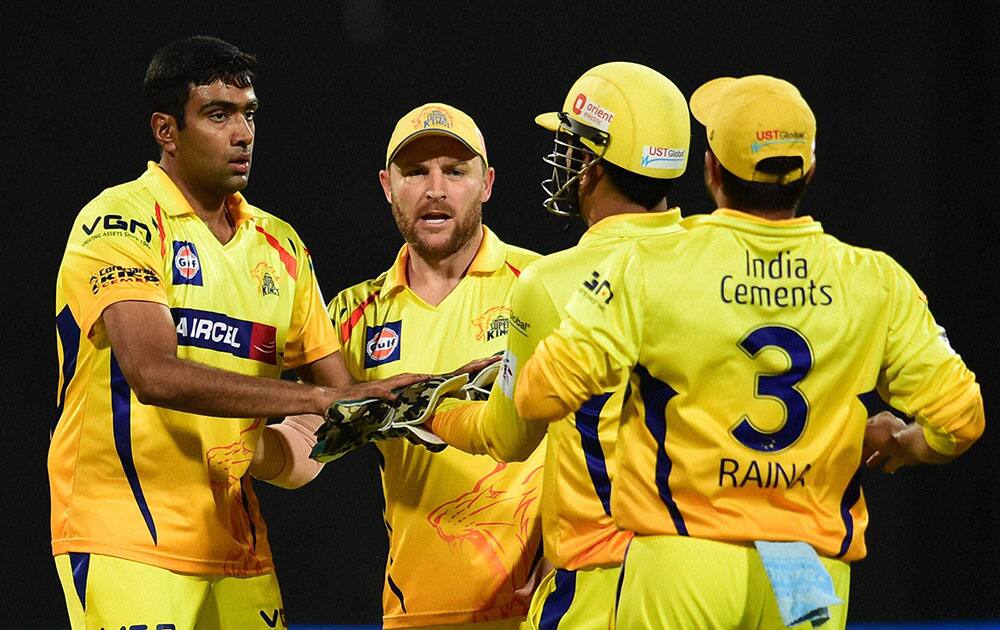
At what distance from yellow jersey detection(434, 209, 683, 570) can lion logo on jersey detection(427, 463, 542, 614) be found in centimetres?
71

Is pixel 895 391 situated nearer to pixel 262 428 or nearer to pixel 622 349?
pixel 622 349

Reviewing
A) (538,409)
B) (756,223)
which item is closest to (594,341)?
(538,409)

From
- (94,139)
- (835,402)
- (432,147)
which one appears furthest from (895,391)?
(94,139)

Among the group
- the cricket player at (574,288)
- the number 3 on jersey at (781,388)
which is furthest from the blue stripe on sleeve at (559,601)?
the number 3 on jersey at (781,388)

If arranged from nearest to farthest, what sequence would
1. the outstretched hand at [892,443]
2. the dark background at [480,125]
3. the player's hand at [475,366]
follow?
the outstretched hand at [892,443], the player's hand at [475,366], the dark background at [480,125]

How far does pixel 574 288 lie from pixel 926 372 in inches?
28.0

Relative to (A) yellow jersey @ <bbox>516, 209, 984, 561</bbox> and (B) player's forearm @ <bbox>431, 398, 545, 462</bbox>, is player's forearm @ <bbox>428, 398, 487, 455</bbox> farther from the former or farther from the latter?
(A) yellow jersey @ <bbox>516, 209, 984, 561</bbox>

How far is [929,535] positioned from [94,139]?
417 centimetres

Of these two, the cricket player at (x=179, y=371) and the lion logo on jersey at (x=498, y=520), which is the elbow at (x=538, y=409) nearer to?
the cricket player at (x=179, y=371)

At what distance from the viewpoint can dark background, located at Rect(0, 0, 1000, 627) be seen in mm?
6234

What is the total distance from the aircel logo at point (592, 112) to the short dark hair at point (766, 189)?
359 millimetres

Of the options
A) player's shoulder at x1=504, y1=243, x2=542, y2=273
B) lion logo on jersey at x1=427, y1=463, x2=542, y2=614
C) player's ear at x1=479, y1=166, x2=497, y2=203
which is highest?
player's ear at x1=479, y1=166, x2=497, y2=203

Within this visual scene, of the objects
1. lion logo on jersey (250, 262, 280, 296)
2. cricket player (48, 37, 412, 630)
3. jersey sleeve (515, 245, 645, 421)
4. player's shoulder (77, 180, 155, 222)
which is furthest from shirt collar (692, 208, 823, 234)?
player's shoulder (77, 180, 155, 222)

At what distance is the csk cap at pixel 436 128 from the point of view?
3.80m
